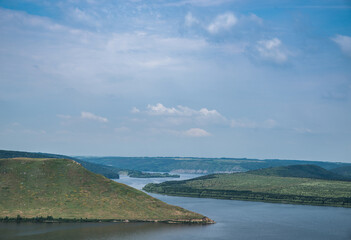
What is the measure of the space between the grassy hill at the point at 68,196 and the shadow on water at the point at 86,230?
6.70 meters

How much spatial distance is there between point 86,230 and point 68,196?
2927cm

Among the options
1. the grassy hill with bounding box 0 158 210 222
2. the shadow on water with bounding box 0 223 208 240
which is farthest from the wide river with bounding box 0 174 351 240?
the grassy hill with bounding box 0 158 210 222

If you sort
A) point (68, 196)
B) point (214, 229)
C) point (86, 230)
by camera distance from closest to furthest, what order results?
point (86, 230)
point (214, 229)
point (68, 196)

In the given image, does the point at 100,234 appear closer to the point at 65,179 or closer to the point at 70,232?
the point at 70,232

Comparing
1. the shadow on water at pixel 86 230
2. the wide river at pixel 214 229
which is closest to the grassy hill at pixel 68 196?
the shadow on water at pixel 86 230

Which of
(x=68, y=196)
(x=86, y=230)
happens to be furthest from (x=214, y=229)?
(x=68, y=196)

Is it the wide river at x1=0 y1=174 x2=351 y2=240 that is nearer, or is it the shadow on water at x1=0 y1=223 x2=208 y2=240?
the shadow on water at x1=0 y1=223 x2=208 y2=240

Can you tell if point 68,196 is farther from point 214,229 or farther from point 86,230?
point 214,229

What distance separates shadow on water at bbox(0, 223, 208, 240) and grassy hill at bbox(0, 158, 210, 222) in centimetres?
670

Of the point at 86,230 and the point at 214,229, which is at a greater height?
the point at 214,229

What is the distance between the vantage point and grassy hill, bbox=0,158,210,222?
122312 mm

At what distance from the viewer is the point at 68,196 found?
13162 centimetres

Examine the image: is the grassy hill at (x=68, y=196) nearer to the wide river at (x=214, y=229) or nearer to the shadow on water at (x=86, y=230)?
the shadow on water at (x=86, y=230)

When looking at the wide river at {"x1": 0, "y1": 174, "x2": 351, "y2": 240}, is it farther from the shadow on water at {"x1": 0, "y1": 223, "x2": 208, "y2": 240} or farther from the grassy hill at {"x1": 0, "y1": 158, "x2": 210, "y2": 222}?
the grassy hill at {"x1": 0, "y1": 158, "x2": 210, "y2": 222}
